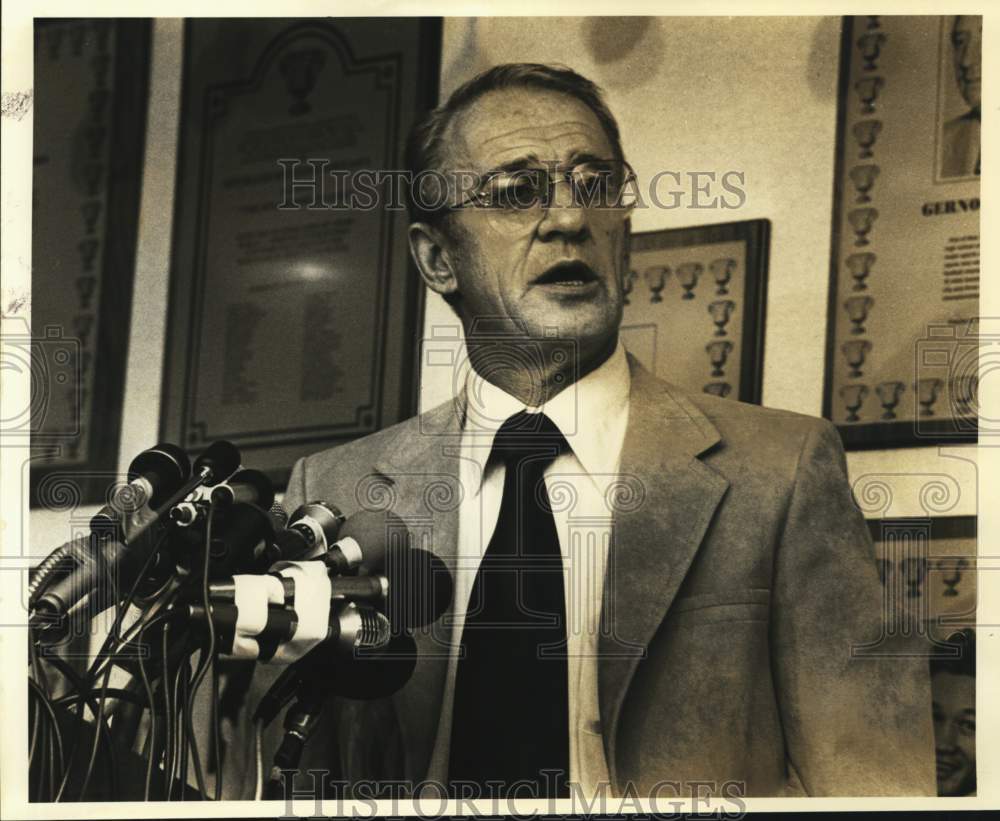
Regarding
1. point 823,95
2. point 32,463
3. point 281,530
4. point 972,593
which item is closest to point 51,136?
point 32,463

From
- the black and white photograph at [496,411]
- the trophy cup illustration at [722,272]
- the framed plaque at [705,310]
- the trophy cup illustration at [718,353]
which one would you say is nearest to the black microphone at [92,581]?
the black and white photograph at [496,411]

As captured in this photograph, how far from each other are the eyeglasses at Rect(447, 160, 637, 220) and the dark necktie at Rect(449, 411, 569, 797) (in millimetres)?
943

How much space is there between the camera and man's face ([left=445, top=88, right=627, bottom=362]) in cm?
477

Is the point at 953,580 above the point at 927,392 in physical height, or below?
below

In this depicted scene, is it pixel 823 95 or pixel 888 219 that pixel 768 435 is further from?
pixel 823 95

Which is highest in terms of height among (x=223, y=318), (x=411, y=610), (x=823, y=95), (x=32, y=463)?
(x=823, y=95)

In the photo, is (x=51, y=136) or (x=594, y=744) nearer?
(x=594, y=744)

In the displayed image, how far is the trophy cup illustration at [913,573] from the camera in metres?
4.68

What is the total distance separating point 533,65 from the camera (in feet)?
15.9

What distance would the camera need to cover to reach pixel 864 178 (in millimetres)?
4781

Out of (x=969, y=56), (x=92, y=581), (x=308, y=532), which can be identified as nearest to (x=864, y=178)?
(x=969, y=56)

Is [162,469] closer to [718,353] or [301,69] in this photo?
[301,69]

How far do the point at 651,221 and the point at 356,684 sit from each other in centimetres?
181

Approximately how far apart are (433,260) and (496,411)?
1.80 ft
